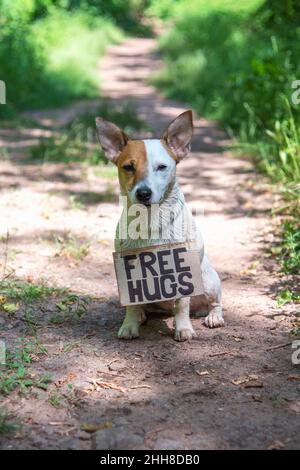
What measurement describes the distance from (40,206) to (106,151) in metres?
2.75

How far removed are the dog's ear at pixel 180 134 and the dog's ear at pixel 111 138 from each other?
241mm

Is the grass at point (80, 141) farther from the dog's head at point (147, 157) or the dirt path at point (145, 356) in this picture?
the dog's head at point (147, 157)

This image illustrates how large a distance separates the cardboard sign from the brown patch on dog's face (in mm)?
392

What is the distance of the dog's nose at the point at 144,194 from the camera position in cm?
326

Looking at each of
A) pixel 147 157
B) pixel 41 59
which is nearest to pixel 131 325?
pixel 147 157

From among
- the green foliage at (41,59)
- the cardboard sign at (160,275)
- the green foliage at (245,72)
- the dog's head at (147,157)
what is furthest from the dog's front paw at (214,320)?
the green foliage at (41,59)

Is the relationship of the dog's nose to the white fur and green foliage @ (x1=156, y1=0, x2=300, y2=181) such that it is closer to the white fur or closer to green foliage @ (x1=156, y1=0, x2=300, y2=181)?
the white fur

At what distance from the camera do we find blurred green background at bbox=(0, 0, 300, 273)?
6785 mm

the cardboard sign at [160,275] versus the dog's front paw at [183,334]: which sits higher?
the cardboard sign at [160,275]

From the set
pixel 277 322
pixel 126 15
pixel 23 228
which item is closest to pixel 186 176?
pixel 23 228

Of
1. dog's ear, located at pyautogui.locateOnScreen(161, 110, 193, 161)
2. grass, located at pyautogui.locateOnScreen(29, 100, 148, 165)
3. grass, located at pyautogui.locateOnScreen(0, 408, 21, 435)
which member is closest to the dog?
dog's ear, located at pyautogui.locateOnScreen(161, 110, 193, 161)

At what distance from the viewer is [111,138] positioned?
3.55 meters

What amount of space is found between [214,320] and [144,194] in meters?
1.00
